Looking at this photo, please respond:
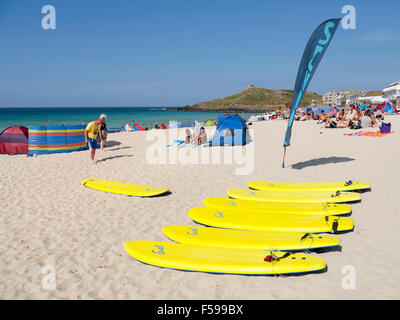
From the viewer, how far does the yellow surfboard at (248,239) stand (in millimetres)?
3705

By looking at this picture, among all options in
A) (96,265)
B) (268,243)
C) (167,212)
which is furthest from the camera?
(167,212)

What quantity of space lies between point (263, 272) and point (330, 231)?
5.27 feet

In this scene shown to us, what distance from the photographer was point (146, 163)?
31.9ft

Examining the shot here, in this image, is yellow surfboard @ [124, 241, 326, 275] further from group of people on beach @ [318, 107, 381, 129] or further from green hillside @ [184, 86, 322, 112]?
green hillside @ [184, 86, 322, 112]

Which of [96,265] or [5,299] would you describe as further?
[96,265]

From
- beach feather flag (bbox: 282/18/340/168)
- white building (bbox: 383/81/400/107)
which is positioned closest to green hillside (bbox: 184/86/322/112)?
white building (bbox: 383/81/400/107)

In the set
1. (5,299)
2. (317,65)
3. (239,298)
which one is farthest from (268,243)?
(317,65)

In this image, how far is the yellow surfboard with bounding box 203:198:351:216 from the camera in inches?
190

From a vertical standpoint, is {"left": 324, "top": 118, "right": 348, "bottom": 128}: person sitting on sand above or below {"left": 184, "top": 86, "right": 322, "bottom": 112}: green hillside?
below

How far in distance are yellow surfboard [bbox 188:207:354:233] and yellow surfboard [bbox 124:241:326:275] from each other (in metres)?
0.80

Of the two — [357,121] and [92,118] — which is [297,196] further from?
[92,118]

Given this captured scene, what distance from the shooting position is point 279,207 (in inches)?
201

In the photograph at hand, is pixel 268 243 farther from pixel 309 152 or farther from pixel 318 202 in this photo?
pixel 309 152
